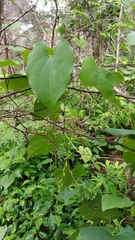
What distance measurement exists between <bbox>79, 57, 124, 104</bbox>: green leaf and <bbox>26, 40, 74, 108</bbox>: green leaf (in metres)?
0.05

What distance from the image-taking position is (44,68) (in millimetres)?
376

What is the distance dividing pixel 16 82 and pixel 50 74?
0.53 ft

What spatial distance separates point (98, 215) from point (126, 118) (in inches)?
62.2

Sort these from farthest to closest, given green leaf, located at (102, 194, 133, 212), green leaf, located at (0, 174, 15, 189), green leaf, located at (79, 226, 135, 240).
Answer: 1. green leaf, located at (0, 174, 15, 189)
2. green leaf, located at (102, 194, 133, 212)
3. green leaf, located at (79, 226, 135, 240)

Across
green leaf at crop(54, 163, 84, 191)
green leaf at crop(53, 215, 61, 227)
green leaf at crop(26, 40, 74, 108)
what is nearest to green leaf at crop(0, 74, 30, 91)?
green leaf at crop(26, 40, 74, 108)

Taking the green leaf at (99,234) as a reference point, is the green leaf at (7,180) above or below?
below

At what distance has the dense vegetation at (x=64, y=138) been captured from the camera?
1.29ft

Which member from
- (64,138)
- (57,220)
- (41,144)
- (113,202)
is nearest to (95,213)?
(113,202)

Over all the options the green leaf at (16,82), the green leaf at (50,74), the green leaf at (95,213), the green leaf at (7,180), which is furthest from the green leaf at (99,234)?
the green leaf at (7,180)

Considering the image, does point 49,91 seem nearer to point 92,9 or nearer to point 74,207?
point 74,207

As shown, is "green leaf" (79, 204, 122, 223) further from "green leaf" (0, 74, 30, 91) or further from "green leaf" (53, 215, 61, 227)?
"green leaf" (53, 215, 61, 227)

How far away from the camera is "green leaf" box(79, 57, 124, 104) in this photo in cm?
41

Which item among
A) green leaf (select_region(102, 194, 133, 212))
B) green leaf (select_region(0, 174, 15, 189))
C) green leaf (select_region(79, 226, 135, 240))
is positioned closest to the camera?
green leaf (select_region(79, 226, 135, 240))

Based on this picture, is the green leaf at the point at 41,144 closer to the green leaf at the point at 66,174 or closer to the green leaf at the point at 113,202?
the green leaf at the point at 66,174
